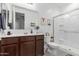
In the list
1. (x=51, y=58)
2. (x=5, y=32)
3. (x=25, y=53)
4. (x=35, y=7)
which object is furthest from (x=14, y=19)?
(x=51, y=58)

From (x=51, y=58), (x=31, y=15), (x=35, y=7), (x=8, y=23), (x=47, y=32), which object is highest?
(x=35, y=7)

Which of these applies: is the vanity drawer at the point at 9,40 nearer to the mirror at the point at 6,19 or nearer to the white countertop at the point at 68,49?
the mirror at the point at 6,19

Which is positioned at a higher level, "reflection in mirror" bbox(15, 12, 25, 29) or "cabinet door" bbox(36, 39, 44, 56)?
"reflection in mirror" bbox(15, 12, 25, 29)

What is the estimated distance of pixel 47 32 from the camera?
1780 mm

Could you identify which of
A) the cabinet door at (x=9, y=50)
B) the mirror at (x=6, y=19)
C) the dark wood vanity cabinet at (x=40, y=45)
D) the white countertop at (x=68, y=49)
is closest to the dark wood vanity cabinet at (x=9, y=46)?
the cabinet door at (x=9, y=50)

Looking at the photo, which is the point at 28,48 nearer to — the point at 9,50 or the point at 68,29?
the point at 9,50

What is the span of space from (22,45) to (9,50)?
195 mm

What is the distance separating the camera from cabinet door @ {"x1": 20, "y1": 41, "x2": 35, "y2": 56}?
68.2 inches

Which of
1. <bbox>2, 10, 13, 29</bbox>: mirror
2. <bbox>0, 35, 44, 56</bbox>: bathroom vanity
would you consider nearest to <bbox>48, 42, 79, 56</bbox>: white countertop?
<bbox>0, 35, 44, 56</bbox>: bathroom vanity

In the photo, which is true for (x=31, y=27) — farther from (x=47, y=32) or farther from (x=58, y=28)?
(x=58, y=28)

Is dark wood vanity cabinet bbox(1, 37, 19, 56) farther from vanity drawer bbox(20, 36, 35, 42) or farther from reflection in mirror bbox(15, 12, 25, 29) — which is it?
reflection in mirror bbox(15, 12, 25, 29)

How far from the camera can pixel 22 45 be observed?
1.73m

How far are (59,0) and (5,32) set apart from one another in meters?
0.89

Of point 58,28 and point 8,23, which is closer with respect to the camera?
point 8,23
